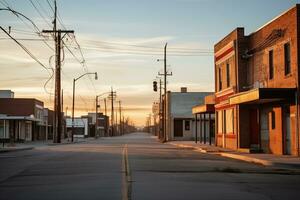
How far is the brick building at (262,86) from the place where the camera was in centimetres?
3164

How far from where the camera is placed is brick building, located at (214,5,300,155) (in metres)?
31.6

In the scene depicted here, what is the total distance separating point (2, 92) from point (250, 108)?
64944mm

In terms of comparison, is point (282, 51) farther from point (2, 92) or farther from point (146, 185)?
point (2, 92)

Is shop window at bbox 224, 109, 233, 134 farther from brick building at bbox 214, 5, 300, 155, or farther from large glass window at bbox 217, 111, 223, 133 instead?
large glass window at bbox 217, 111, 223, 133

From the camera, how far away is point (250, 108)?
134ft

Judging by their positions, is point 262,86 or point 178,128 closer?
point 262,86

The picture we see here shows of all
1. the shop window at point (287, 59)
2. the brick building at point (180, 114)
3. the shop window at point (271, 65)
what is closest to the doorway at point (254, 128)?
the shop window at point (271, 65)

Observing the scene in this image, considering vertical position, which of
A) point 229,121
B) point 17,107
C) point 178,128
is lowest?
point 178,128

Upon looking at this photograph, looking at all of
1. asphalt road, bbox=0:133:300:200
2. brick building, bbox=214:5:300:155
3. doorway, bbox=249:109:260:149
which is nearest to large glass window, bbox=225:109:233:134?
brick building, bbox=214:5:300:155

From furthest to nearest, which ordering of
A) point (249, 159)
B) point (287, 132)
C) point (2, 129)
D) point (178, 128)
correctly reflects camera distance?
point (178, 128) → point (2, 129) → point (287, 132) → point (249, 159)

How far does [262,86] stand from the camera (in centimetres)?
3703

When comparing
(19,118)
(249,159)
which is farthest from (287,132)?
(19,118)

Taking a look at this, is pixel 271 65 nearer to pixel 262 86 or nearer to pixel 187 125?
pixel 262 86

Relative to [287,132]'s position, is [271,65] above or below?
above
